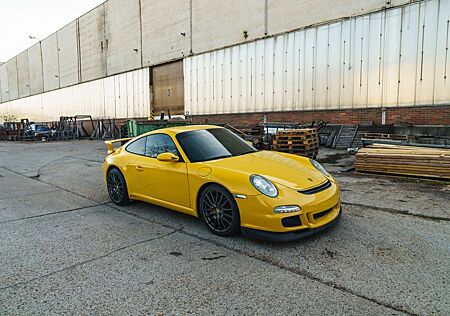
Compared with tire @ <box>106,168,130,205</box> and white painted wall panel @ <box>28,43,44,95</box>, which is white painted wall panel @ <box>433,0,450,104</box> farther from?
white painted wall panel @ <box>28,43,44,95</box>

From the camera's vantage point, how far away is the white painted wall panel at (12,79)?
50.8m

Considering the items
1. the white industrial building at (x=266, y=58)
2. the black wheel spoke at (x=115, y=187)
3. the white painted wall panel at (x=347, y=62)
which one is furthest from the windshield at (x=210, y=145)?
the white painted wall panel at (x=347, y=62)

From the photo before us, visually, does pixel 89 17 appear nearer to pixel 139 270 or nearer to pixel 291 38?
pixel 291 38

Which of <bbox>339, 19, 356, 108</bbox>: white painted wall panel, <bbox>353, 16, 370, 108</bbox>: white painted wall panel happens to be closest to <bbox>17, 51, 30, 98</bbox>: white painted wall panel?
<bbox>339, 19, 356, 108</bbox>: white painted wall panel

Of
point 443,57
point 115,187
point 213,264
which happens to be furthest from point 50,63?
point 213,264

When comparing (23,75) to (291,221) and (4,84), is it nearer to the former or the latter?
(4,84)

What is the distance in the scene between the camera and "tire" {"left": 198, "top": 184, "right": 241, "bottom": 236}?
3.87m

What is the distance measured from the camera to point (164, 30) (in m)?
23.6

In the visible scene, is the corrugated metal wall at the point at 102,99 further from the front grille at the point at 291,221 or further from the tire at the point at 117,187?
the front grille at the point at 291,221

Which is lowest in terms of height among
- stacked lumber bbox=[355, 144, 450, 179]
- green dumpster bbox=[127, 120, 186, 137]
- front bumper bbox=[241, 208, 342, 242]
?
front bumper bbox=[241, 208, 342, 242]

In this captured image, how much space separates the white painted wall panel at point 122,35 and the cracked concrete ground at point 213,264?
2366 cm

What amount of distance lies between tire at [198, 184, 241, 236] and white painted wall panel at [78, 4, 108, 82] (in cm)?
2991

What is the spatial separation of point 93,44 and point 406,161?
31.7m

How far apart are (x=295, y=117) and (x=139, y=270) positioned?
13.6m
